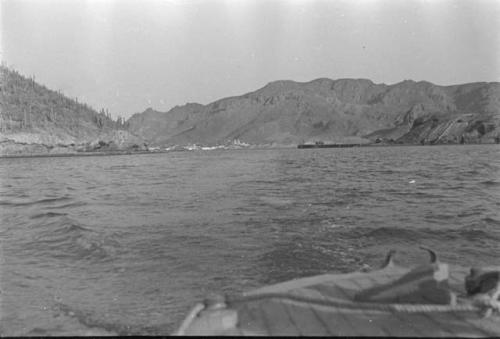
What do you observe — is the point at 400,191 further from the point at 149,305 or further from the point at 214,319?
the point at 214,319

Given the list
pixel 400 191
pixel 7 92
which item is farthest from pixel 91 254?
pixel 7 92

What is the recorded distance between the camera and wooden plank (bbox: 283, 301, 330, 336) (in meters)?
5.20

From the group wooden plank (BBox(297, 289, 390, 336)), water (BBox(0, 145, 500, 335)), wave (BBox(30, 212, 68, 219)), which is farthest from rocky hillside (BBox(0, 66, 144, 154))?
wooden plank (BBox(297, 289, 390, 336))

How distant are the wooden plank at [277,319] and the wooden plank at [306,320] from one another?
0.07 meters

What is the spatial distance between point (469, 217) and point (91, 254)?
616 inches

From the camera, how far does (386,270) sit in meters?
7.72

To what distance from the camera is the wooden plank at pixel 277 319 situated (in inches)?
206

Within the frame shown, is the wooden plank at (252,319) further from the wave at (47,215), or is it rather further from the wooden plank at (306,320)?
the wave at (47,215)

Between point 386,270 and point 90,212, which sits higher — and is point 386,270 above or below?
above

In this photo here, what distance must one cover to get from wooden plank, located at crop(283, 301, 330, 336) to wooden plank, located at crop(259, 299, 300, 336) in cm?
7

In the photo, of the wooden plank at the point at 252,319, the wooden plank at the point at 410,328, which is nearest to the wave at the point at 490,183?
the wooden plank at the point at 410,328

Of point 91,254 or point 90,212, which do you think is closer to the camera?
point 91,254

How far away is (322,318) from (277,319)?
62cm

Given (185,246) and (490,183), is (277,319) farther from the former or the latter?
(490,183)
